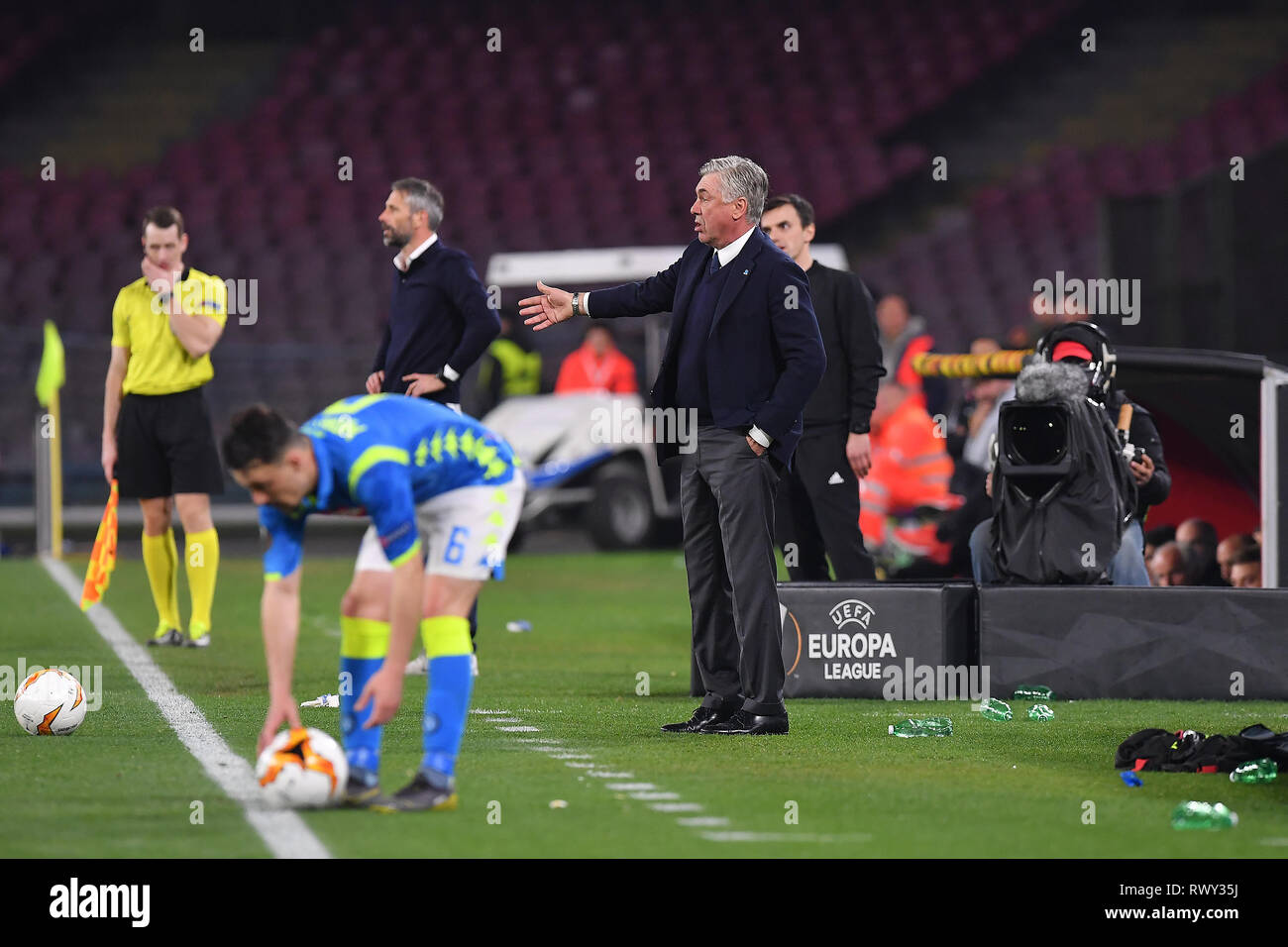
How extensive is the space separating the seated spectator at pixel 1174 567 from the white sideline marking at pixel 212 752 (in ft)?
16.3

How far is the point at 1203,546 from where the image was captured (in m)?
10.5

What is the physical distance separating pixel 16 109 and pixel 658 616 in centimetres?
1753

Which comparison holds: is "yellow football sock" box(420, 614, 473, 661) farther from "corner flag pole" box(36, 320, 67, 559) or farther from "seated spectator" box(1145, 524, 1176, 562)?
"corner flag pole" box(36, 320, 67, 559)

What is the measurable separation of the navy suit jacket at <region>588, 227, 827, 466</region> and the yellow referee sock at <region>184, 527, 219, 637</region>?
3739mm

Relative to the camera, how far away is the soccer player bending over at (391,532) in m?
5.23

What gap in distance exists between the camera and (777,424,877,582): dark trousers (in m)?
9.13

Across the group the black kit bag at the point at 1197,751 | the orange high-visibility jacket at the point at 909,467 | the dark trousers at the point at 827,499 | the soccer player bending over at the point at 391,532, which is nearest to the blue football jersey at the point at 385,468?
the soccer player bending over at the point at 391,532

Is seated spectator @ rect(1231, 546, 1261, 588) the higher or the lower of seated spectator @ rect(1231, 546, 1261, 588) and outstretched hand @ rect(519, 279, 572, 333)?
the lower

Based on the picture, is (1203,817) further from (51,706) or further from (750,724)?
(51,706)

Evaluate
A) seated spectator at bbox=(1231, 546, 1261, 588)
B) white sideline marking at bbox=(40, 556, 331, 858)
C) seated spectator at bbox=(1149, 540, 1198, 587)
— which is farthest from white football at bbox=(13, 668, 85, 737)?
seated spectator at bbox=(1231, 546, 1261, 588)

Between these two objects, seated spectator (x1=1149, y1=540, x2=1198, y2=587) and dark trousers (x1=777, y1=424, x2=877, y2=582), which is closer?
dark trousers (x1=777, y1=424, x2=877, y2=582)

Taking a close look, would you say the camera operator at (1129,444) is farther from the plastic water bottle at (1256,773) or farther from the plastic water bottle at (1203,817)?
the plastic water bottle at (1203,817)

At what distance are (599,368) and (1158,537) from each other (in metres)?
7.67

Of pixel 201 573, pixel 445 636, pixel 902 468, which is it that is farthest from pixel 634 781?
pixel 902 468
